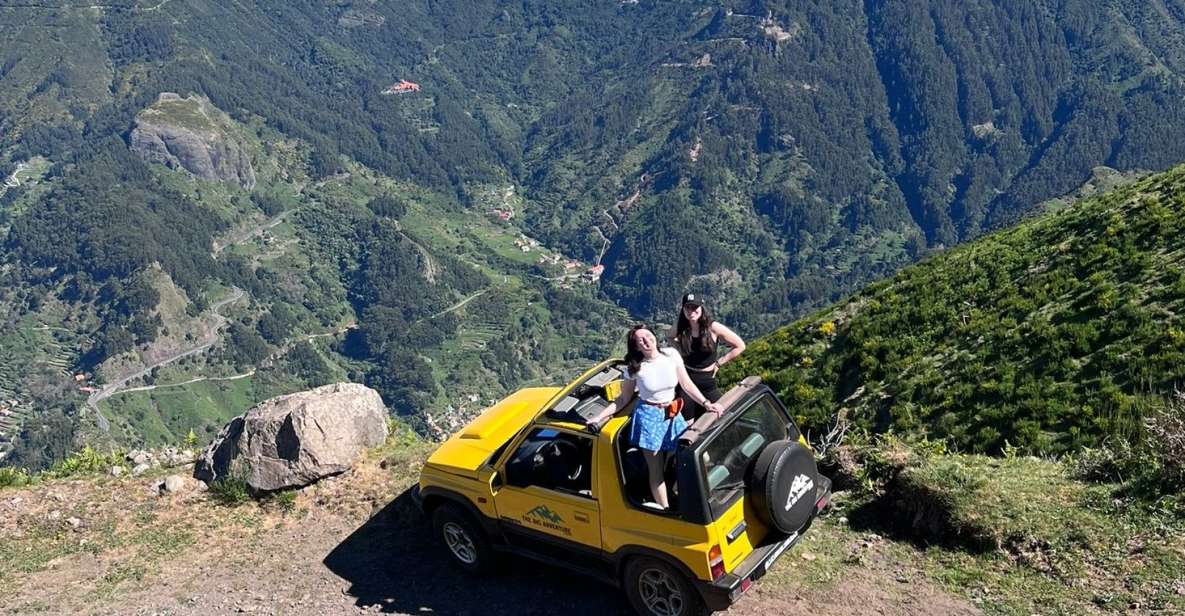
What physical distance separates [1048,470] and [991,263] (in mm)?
16863

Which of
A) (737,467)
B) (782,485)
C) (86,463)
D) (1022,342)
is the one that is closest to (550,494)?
(737,467)

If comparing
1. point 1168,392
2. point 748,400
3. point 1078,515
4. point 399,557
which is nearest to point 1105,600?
point 1078,515

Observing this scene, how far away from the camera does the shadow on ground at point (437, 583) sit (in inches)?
495

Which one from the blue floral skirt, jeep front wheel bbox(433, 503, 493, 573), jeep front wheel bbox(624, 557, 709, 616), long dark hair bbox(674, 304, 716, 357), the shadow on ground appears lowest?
the shadow on ground

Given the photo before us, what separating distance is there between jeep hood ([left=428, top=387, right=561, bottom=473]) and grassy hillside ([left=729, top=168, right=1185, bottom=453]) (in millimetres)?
9442

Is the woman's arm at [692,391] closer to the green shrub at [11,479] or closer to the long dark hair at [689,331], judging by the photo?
the long dark hair at [689,331]

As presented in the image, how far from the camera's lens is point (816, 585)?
1180 centimetres

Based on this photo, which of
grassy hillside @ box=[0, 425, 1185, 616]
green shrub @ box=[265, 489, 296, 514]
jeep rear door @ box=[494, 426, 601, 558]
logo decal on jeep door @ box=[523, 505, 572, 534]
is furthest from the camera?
green shrub @ box=[265, 489, 296, 514]

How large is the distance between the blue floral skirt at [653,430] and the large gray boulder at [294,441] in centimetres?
907

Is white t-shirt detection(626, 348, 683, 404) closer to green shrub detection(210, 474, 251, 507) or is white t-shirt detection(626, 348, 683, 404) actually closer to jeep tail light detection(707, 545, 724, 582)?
jeep tail light detection(707, 545, 724, 582)

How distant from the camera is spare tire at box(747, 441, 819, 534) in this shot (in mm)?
10734

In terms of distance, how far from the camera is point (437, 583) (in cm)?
1368

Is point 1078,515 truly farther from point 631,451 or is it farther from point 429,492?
point 429,492

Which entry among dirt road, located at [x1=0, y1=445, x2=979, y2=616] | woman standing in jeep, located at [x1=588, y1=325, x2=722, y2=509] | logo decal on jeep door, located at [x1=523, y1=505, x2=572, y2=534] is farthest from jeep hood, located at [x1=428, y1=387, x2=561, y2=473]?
woman standing in jeep, located at [x1=588, y1=325, x2=722, y2=509]
